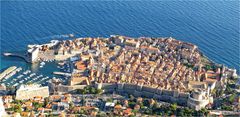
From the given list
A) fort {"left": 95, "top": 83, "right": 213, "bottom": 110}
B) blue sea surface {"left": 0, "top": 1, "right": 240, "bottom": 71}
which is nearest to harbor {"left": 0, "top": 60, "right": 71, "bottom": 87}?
blue sea surface {"left": 0, "top": 1, "right": 240, "bottom": 71}

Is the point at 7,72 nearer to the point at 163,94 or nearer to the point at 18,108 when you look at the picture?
the point at 18,108

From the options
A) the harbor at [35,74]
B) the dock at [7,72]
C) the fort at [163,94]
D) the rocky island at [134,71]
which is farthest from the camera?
the dock at [7,72]

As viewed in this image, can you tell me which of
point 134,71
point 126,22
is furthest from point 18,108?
point 126,22

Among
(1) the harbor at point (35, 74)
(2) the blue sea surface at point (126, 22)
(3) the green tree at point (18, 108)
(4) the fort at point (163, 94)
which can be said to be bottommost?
(3) the green tree at point (18, 108)

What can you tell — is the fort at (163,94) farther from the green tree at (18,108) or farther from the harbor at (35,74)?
the green tree at (18,108)

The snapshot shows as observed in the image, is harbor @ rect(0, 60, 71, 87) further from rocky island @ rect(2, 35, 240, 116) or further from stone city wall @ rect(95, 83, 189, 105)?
stone city wall @ rect(95, 83, 189, 105)

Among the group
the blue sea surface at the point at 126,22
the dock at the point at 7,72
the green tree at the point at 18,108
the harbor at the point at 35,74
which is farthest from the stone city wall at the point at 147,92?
the blue sea surface at the point at 126,22

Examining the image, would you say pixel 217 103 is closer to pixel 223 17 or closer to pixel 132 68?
pixel 132 68

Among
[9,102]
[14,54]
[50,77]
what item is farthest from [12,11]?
[9,102]
